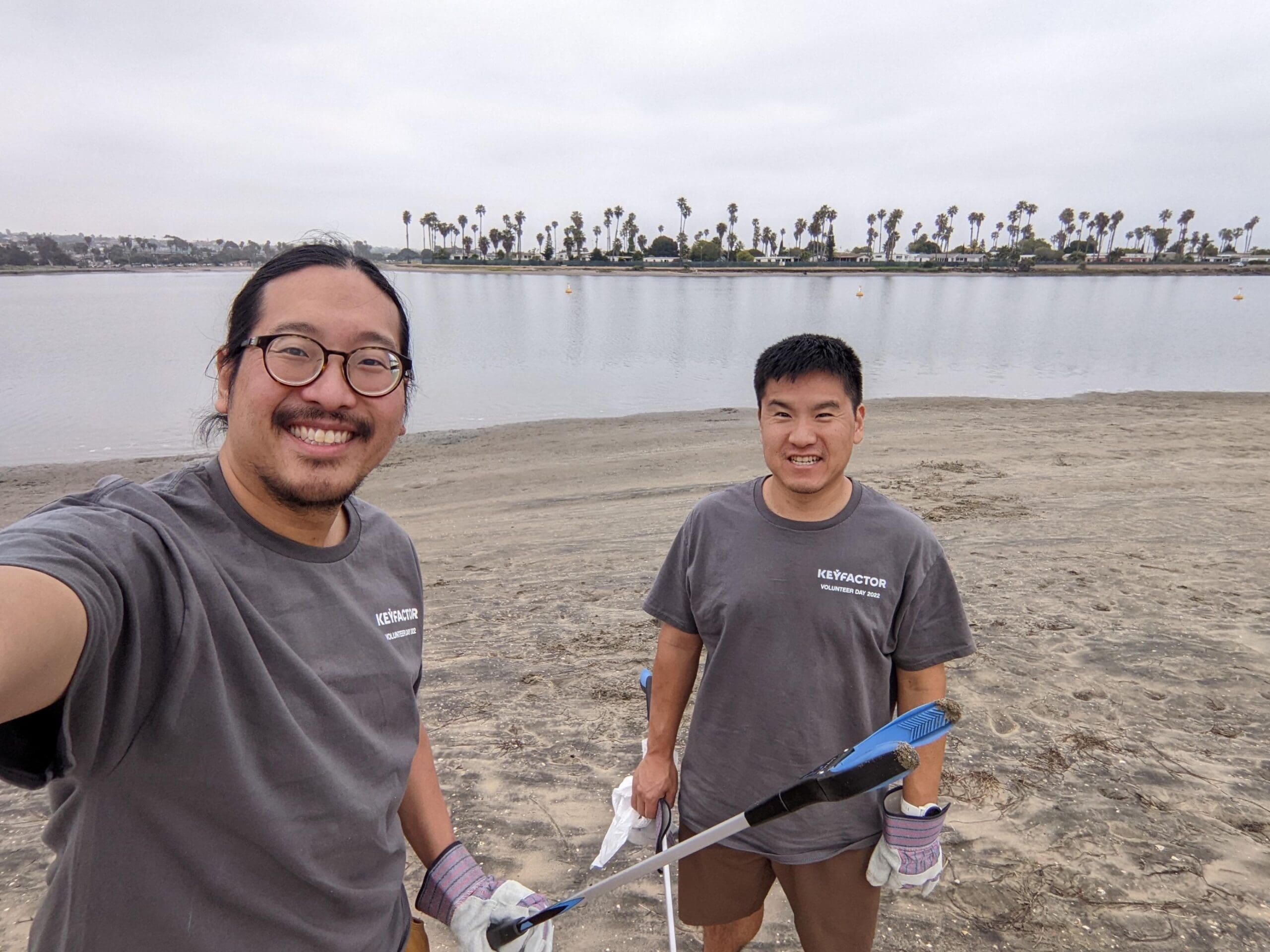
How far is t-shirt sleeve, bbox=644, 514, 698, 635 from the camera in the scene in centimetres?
236

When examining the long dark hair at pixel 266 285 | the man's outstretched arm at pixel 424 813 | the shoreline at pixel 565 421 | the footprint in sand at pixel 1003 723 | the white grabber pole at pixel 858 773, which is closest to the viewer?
the white grabber pole at pixel 858 773

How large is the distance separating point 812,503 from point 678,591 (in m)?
0.55

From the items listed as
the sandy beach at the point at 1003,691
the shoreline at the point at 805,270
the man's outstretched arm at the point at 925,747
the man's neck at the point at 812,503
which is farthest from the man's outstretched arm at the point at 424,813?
the shoreline at the point at 805,270

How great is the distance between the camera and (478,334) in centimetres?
3406

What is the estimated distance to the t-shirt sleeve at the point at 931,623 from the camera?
2123 millimetres

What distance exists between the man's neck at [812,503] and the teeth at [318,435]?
1345mm

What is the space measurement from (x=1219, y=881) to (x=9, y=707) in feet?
13.7

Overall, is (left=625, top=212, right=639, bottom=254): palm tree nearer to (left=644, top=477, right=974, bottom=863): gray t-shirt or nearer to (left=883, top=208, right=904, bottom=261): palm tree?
(left=883, top=208, right=904, bottom=261): palm tree

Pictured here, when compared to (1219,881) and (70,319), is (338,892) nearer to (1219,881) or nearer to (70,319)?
(1219,881)

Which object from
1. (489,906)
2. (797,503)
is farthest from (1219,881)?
(489,906)

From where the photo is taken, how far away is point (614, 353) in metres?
28.4

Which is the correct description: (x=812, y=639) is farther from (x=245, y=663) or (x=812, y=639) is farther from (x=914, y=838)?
(x=245, y=663)

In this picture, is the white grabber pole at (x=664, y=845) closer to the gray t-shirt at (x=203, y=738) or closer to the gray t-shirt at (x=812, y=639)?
the gray t-shirt at (x=812, y=639)

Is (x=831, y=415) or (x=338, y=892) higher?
(x=831, y=415)
